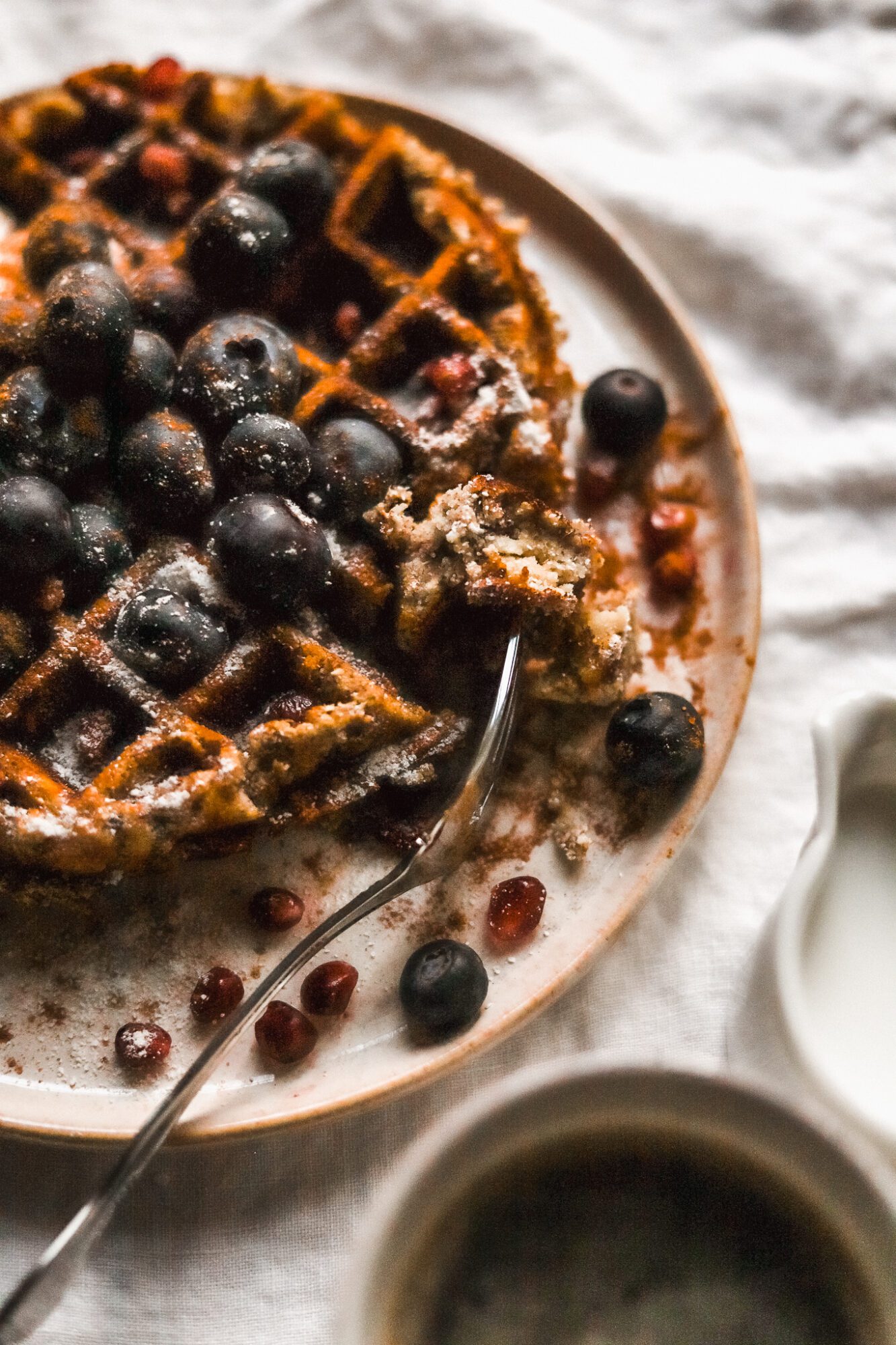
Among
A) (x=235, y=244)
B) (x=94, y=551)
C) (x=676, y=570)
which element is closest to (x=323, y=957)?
(x=94, y=551)

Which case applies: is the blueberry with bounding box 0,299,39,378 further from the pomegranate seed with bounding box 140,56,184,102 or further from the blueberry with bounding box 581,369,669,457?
the blueberry with bounding box 581,369,669,457

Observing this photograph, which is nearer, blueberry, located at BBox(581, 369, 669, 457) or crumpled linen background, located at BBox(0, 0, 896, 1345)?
crumpled linen background, located at BBox(0, 0, 896, 1345)

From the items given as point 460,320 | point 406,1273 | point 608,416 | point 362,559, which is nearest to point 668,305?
point 608,416

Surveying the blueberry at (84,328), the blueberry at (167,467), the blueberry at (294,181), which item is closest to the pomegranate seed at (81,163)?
the blueberry at (294,181)

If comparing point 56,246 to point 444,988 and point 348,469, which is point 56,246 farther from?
point 444,988

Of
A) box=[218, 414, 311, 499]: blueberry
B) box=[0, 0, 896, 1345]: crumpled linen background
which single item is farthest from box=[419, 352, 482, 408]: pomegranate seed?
box=[0, 0, 896, 1345]: crumpled linen background

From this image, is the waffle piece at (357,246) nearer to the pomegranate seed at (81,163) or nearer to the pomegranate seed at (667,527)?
the pomegranate seed at (81,163)

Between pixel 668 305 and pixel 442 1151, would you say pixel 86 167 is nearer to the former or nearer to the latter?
pixel 668 305
